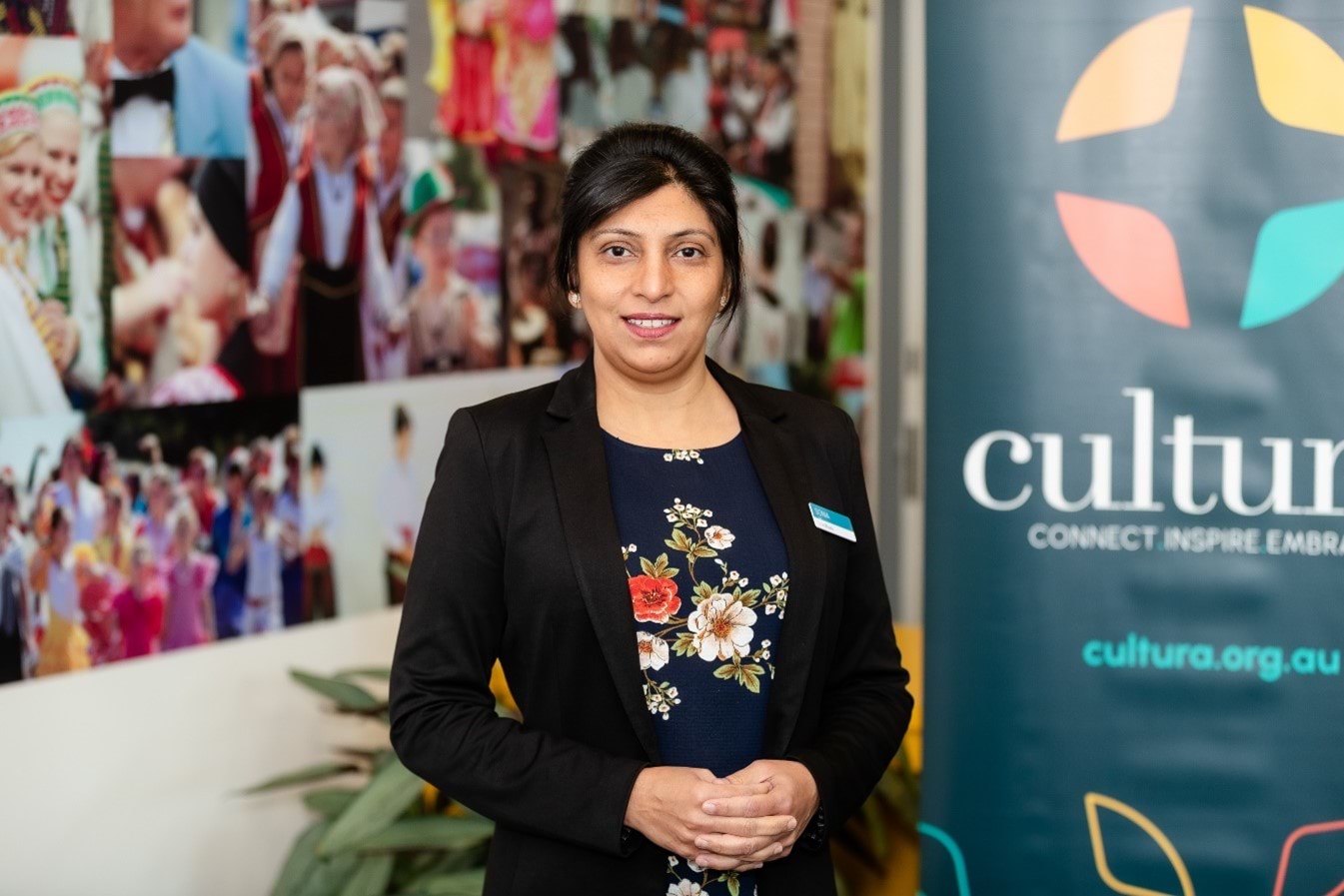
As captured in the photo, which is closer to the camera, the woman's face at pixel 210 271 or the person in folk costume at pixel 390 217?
the woman's face at pixel 210 271

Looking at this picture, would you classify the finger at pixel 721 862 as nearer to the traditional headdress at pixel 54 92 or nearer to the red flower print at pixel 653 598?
the red flower print at pixel 653 598

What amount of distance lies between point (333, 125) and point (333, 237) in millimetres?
217

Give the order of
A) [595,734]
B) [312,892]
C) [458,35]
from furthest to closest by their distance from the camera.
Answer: [458,35] → [312,892] → [595,734]

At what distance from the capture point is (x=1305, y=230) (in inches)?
78.5

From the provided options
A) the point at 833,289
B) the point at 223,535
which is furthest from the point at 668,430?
the point at 833,289

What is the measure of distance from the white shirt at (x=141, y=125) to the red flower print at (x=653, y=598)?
4.78ft

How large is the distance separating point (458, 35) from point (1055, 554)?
6.32ft

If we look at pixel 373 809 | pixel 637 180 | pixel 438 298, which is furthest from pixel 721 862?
pixel 438 298

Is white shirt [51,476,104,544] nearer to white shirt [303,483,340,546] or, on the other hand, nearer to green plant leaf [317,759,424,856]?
white shirt [303,483,340,546]

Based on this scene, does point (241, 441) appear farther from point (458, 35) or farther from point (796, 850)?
point (796, 850)

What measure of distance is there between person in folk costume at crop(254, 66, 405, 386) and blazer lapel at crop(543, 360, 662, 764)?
1.47 metres

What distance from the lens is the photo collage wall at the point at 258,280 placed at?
2408mm

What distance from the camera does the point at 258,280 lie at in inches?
112

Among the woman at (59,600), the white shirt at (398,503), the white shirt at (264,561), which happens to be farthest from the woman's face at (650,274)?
the white shirt at (398,503)
